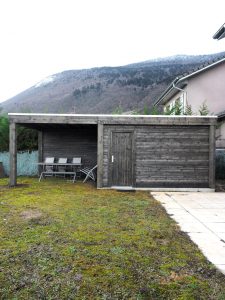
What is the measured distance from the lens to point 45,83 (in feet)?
231

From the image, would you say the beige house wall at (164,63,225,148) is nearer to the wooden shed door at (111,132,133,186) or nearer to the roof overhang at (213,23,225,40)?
the roof overhang at (213,23,225,40)

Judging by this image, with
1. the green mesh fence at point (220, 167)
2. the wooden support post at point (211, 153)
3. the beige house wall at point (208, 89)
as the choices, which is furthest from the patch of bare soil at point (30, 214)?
the beige house wall at point (208, 89)

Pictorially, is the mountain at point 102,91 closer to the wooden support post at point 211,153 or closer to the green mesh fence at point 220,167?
the green mesh fence at point 220,167

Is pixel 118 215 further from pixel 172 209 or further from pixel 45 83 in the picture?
pixel 45 83

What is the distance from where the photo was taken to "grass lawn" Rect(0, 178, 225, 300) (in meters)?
3.38

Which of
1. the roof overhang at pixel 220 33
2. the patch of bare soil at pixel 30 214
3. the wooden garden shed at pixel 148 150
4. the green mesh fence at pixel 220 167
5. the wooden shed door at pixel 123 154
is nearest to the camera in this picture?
the patch of bare soil at pixel 30 214

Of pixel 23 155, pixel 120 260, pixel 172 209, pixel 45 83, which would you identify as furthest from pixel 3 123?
pixel 45 83

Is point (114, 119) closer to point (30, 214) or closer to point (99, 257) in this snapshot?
point (30, 214)

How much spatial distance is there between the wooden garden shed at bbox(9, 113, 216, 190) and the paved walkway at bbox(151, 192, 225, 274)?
747 mm

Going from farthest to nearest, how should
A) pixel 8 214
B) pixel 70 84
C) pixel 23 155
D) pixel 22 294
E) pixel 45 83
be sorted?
1. pixel 45 83
2. pixel 70 84
3. pixel 23 155
4. pixel 8 214
5. pixel 22 294

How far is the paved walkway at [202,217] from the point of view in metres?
4.72

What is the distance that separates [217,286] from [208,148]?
Answer: 24.9ft

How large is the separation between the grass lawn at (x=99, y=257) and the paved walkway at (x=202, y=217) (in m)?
0.20

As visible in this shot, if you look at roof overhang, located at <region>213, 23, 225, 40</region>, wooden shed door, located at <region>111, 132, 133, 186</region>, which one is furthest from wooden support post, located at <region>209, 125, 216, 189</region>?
roof overhang, located at <region>213, 23, 225, 40</region>
